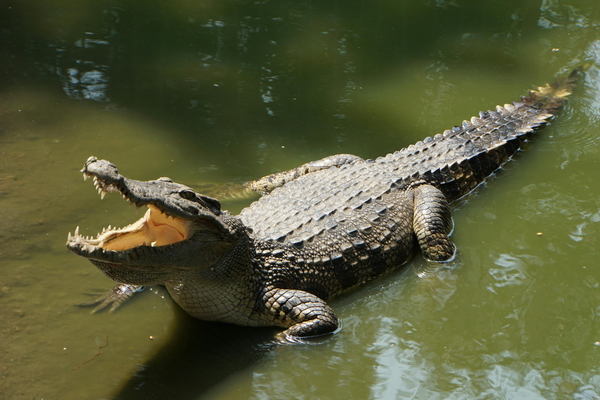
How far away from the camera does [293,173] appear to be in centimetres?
563

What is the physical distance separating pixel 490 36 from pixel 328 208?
5.78 meters

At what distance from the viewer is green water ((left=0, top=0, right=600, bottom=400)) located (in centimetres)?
378

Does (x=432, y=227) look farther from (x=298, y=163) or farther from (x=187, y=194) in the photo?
(x=187, y=194)

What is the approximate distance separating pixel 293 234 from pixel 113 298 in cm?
142

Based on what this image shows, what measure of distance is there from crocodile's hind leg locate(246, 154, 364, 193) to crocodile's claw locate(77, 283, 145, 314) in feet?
5.46

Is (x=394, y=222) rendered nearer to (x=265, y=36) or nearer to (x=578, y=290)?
(x=578, y=290)

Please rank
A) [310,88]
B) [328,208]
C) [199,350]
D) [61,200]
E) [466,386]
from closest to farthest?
[466,386] < [199,350] < [328,208] < [61,200] < [310,88]

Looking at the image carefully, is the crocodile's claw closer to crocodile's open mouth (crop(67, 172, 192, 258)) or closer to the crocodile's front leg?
crocodile's open mouth (crop(67, 172, 192, 258))

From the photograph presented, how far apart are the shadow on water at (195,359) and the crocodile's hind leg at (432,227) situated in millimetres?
1559

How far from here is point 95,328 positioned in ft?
13.3

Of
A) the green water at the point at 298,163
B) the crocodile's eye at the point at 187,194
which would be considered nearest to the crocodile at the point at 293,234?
the crocodile's eye at the point at 187,194

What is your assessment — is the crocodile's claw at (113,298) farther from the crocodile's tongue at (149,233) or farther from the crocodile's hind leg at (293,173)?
the crocodile's hind leg at (293,173)

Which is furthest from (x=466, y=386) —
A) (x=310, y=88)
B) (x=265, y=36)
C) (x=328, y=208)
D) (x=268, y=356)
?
(x=265, y=36)

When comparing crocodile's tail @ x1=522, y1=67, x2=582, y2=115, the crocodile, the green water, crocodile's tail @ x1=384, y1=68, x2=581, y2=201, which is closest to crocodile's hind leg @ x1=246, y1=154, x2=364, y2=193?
the crocodile
